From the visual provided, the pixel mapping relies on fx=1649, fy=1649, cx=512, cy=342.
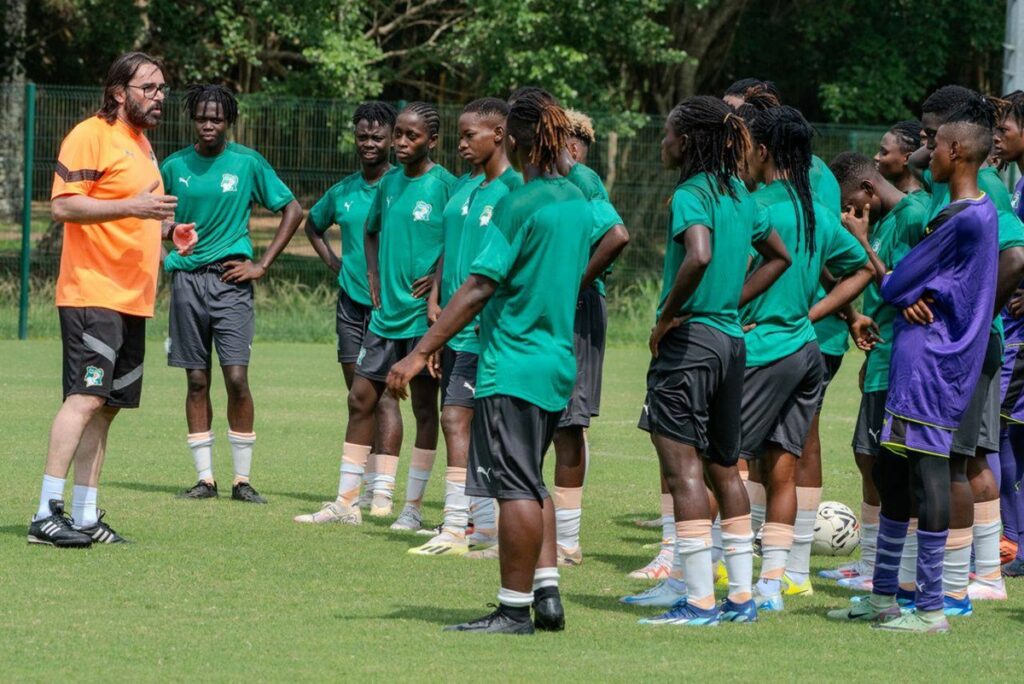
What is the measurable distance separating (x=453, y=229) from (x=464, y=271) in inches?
21.5

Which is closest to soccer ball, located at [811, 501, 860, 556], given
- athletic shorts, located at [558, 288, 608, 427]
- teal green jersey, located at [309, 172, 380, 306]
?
athletic shorts, located at [558, 288, 608, 427]

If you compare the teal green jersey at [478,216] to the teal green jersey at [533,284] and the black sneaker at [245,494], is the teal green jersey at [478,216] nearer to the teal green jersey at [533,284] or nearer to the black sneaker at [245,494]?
the teal green jersey at [533,284]

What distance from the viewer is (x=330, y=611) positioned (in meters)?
7.27

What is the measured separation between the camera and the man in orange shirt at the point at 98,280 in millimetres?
8602

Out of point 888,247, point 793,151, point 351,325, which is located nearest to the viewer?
point 793,151

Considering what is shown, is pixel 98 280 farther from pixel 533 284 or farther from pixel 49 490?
pixel 533 284

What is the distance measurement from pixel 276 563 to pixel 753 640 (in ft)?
8.93

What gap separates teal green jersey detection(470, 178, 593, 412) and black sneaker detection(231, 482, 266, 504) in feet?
13.4

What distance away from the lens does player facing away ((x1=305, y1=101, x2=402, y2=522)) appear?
410 inches

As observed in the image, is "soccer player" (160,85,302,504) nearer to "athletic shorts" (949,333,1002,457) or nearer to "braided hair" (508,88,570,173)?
"braided hair" (508,88,570,173)

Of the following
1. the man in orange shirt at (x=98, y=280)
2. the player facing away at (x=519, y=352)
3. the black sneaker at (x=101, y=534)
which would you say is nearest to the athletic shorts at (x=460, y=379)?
the man in orange shirt at (x=98, y=280)

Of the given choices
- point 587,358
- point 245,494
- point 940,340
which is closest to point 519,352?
point 940,340

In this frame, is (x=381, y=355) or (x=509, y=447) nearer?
(x=509, y=447)

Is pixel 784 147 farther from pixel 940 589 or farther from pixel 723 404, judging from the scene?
pixel 940 589
